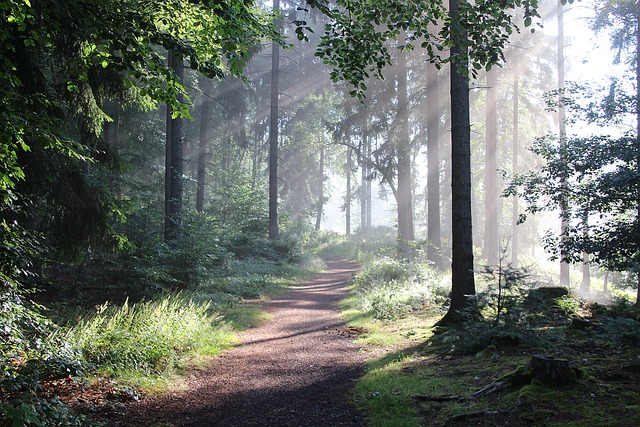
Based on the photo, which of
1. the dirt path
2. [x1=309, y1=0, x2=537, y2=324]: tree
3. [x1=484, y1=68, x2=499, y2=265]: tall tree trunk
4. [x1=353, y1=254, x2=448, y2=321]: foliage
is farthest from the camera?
[x1=484, y1=68, x2=499, y2=265]: tall tree trunk

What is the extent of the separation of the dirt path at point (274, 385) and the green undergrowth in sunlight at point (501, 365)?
0.39 meters

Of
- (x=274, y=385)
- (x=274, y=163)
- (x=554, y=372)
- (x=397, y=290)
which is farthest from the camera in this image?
(x=274, y=163)

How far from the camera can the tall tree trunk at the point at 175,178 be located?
12984 millimetres

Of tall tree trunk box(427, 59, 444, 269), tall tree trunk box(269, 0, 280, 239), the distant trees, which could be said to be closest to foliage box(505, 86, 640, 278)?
the distant trees

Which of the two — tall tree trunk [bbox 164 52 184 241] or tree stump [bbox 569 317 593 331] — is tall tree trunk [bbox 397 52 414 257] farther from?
tree stump [bbox 569 317 593 331]

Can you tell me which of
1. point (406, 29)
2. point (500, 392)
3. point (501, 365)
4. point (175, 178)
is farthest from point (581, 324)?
point (175, 178)

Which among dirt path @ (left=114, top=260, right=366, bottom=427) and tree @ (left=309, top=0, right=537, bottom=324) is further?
dirt path @ (left=114, top=260, right=366, bottom=427)

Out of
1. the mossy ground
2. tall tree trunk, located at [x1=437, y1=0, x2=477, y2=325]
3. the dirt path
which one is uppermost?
tall tree trunk, located at [x1=437, y1=0, x2=477, y2=325]

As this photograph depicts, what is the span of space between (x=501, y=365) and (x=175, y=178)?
11603 mm

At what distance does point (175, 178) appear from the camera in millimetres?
14047

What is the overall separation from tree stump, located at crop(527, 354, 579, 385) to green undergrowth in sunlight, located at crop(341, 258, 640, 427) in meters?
0.08

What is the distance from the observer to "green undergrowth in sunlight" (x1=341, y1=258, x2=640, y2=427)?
4086 mm

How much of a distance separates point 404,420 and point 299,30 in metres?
4.27

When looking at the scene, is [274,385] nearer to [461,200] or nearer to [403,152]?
[461,200]
